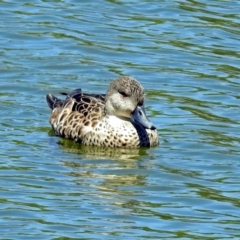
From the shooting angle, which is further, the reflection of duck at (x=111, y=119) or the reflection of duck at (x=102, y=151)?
the reflection of duck at (x=111, y=119)

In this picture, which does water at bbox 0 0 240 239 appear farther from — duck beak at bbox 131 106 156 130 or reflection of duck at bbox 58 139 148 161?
duck beak at bbox 131 106 156 130

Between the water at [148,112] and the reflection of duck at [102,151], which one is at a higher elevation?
the water at [148,112]

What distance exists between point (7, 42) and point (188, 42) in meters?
2.62

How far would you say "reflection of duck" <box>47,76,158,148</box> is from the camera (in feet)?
49.0

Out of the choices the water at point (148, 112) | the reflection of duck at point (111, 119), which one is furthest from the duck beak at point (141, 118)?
the water at point (148, 112)

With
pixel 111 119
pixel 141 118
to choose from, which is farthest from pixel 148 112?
pixel 141 118

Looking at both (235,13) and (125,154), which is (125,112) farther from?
(235,13)

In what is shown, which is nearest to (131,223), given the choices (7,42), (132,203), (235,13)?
(132,203)

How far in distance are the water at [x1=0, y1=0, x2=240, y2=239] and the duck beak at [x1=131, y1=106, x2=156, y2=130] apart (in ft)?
1.02

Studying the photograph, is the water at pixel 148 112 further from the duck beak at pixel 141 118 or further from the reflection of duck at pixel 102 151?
the duck beak at pixel 141 118

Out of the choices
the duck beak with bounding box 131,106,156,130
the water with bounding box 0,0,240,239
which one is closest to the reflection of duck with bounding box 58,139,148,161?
the water with bounding box 0,0,240,239

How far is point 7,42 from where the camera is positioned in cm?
1933

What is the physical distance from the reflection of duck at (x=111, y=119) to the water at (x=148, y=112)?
0.49 feet

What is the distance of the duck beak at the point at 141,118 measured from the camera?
14680mm
